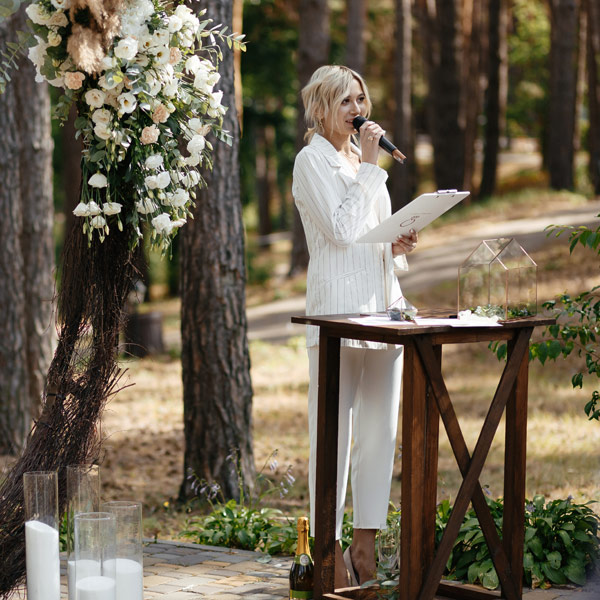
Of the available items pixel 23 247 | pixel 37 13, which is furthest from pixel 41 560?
pixel 23 247

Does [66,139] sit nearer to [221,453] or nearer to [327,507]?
[221,453]

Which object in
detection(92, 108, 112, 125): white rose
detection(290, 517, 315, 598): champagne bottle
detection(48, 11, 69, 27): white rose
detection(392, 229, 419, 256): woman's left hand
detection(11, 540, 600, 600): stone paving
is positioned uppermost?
detection(48, 11, 69, 27): white rose

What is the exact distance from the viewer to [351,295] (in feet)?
13.1

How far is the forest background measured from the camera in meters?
6.74

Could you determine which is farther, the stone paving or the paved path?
the paved path

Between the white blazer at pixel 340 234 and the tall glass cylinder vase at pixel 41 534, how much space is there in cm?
122

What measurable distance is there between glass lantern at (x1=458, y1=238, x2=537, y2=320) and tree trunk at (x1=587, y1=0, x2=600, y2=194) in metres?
17.3

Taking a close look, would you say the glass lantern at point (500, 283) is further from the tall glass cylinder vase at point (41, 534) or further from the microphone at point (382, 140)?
the tall glass cylinder vase at point (41, 534)

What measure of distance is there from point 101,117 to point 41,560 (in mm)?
1654

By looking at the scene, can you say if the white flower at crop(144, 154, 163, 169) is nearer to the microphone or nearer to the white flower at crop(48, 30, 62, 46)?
the white flower at crop(48, 30, 62, 46)

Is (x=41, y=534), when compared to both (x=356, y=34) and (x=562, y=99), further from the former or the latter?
(x=562, y=99)

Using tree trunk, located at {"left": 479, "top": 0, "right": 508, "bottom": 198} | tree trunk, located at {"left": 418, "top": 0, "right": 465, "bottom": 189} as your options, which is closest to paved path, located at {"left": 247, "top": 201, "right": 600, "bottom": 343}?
tree trunk, located at {"left": 418, "top": 0, "right": 465, "bottom": 189}

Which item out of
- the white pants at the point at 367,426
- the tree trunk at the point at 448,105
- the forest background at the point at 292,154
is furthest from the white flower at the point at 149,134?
the tree trunk at the point at 448,105

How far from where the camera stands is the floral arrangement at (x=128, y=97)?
340cm
